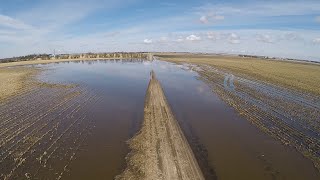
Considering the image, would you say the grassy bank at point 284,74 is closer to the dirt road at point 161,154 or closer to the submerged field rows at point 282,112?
the submerged field rows at point 282,112

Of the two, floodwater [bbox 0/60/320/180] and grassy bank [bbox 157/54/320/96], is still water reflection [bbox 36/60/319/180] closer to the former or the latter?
floodwater [bbox 0/60/320/180]

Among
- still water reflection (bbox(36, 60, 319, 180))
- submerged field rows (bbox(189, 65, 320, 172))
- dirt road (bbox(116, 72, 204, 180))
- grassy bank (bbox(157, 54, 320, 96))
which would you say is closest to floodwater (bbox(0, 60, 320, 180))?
still water reflection (bbox(36, 60, 319, 180))

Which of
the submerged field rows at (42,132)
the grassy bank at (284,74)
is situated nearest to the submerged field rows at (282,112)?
the grassy bank at (284,74)

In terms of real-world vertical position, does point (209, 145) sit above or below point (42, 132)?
below

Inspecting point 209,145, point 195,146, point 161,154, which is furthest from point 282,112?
point 161,154

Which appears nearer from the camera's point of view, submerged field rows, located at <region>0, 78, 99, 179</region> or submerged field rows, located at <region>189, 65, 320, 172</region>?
submerged field rows, located at <region>0, 78, 99, 179</region>

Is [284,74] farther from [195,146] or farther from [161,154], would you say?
→ [161,154]
